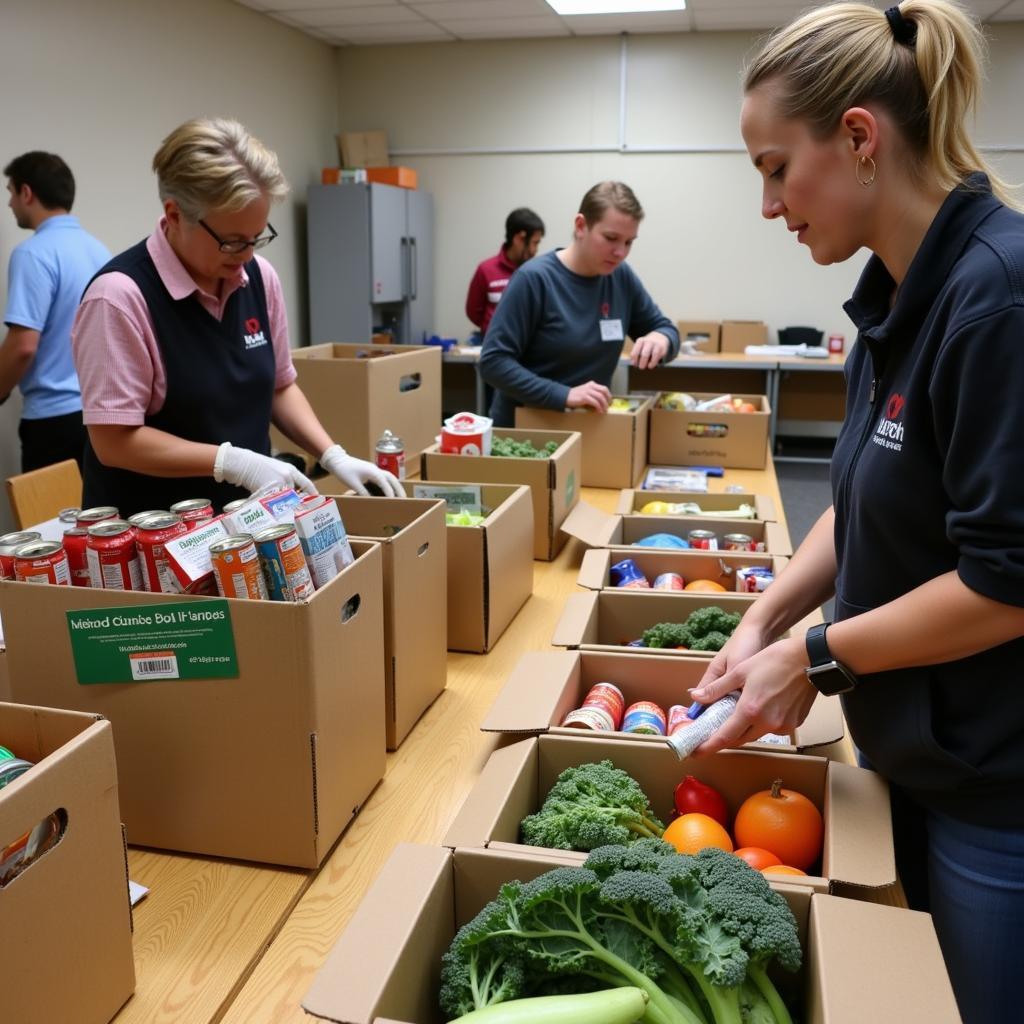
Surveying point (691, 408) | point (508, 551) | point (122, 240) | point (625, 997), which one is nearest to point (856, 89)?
point (625, 997)

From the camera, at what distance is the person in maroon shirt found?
19.4ft

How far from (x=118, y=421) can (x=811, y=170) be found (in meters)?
1.17

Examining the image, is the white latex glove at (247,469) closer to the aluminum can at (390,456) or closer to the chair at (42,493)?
the aluminum can at (390,456)

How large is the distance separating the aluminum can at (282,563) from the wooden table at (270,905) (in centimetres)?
32

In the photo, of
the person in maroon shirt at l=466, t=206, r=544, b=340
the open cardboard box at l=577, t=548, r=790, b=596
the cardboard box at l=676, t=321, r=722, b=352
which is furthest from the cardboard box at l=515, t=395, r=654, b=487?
the cardboard box at l=676, t=321, r=722, b=352

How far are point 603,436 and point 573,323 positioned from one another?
1.32 feet

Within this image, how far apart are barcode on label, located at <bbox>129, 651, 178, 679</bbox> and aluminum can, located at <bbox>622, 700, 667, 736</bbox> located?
1.92 ft

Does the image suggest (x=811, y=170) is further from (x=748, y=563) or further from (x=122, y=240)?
(x=122, y=240)

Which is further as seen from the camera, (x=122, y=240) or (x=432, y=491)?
(x=122, y=240)

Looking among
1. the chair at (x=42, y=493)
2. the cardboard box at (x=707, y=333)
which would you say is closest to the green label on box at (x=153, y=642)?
the chair at (x=42, y=493)

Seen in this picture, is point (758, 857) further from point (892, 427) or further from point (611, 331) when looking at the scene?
point (611, 331)

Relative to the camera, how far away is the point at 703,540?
6.56 ft

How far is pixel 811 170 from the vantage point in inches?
38.3

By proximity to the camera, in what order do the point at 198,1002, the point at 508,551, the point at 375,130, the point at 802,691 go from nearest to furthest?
1. the point at 198,1002
2. the point at 802,691
3. the point at 508,551
4. the point at 375,130
